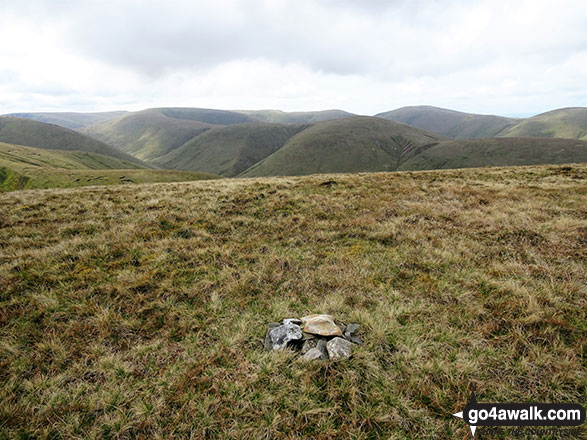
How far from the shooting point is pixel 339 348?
487 cm

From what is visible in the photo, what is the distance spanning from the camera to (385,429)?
12.2 ft

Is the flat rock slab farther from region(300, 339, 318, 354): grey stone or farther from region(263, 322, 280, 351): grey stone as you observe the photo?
region(263, 322, 280, 351): grey stone

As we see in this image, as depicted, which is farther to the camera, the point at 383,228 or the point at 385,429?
the point at 383,228

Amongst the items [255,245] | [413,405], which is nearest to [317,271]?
[255,245]

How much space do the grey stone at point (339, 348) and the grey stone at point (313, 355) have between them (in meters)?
0.17

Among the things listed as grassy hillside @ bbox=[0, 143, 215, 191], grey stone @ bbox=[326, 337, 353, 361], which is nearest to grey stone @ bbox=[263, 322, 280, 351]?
grey stone @ bbox=[326, 337, 353, 361]

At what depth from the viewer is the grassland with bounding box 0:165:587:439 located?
3.90 meters

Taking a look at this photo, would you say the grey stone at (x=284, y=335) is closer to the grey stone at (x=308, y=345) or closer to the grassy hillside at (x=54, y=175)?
the grey stone at (x=308, y=345)

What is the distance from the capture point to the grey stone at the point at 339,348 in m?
4.77

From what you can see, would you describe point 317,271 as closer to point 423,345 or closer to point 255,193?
point 423,345

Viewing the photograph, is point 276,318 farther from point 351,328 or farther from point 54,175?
point 54,175

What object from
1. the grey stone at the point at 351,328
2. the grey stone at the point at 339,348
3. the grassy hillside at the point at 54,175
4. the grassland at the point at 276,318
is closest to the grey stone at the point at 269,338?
the grassland at the point at 276,318

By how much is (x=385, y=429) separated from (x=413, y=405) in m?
0.65

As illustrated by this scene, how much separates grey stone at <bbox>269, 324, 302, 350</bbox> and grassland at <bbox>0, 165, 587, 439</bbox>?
33 centimetres
